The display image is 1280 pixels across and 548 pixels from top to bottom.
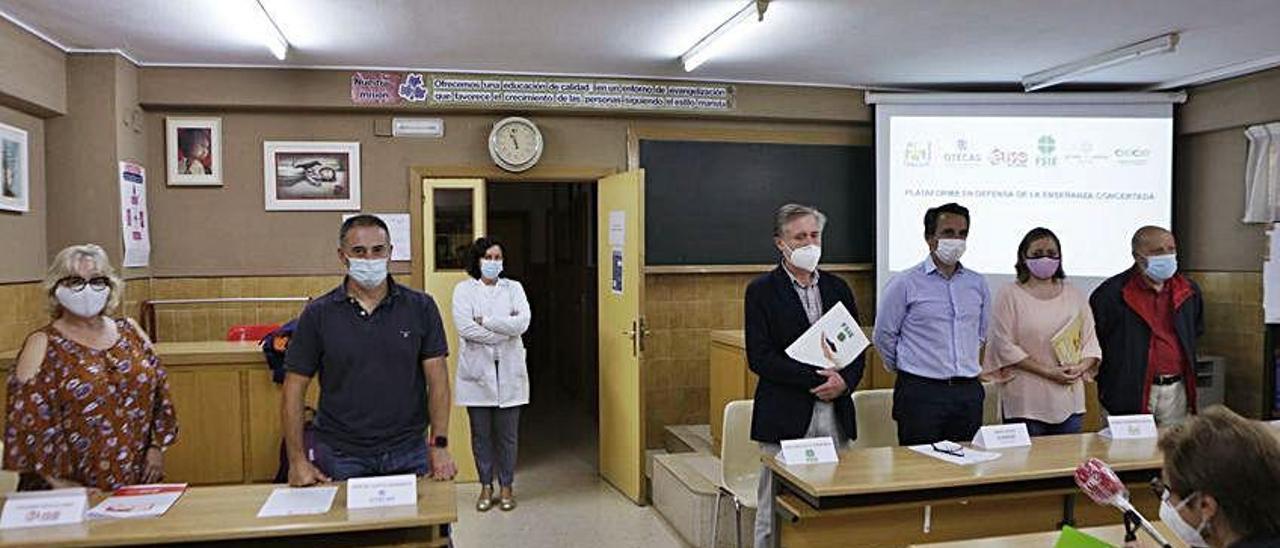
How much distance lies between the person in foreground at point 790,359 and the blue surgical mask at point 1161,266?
1.29m

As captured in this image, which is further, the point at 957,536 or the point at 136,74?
the point at 136,74

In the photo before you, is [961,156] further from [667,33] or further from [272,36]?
[272,36]

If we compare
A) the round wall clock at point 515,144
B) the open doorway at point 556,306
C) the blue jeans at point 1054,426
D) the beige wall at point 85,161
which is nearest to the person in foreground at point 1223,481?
the blue jeans at point 1054,426

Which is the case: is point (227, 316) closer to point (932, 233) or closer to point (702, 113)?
point (702, 113)

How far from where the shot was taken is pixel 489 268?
Result: 15.9 feet

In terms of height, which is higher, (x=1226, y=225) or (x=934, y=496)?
(x=1226, y=225)

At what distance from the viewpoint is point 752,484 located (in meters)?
3.76

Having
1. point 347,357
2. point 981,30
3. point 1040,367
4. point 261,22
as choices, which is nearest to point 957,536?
point 1040,367

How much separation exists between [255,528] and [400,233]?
128 inches

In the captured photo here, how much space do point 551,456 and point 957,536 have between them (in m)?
3.74

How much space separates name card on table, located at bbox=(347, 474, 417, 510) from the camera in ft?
8.00

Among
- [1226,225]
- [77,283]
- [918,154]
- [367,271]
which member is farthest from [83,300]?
[1226,225]

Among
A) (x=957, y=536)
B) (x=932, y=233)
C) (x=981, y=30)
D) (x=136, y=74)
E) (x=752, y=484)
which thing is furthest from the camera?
(x=136, y=74)

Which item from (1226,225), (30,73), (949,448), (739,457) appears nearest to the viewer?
(949,448)
